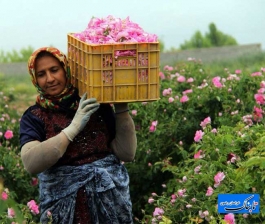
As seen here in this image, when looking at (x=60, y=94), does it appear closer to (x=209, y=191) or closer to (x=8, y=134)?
(x=209, y=191)

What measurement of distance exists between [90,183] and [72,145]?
0.20m

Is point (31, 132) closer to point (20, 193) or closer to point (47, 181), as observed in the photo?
point (47, 181)

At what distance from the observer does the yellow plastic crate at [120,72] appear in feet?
13.0

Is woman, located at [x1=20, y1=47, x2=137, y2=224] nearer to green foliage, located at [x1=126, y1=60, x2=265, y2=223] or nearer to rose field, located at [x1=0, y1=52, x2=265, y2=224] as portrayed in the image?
rose field, located at [x1=0, y1=52, x2=265, y2=224]

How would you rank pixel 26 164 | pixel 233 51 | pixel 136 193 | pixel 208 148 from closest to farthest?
pixel 26 164
pixel 208 148
pixel 136 193
pixel 233 51

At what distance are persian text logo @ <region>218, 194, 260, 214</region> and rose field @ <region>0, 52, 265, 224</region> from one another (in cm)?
11

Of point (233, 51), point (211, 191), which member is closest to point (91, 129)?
point (211, 191)

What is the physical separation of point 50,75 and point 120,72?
1.19 ft

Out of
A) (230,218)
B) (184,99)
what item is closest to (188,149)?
(184,99)

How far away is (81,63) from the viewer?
4137 mm

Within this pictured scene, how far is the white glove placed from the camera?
3.97 meters

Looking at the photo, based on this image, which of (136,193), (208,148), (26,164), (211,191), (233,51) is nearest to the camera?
(26,164)

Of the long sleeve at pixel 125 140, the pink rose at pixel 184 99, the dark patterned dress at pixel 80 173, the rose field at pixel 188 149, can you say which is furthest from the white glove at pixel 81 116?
the pink rose at pixel 184 99

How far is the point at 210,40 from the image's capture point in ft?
54.4
